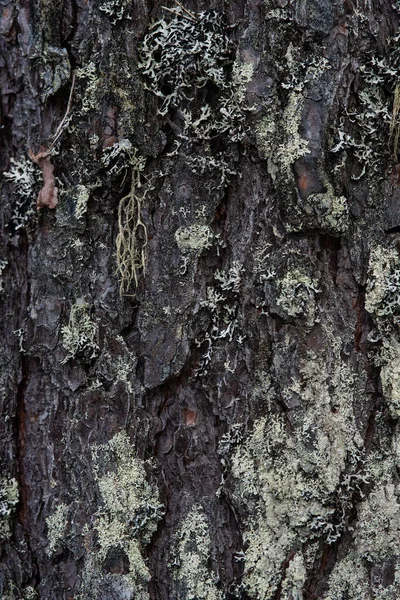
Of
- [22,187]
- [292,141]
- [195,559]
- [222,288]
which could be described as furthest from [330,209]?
[195,559]

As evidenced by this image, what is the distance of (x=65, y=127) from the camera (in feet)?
5.12

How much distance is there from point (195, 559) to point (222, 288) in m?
0.64

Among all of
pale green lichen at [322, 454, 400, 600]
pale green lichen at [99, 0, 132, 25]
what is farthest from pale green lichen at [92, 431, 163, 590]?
pale green lichen at [99, 0, 132, 25]

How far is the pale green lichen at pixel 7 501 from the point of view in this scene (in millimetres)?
1633

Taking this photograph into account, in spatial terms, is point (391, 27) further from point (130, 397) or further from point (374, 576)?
point (374, 576)

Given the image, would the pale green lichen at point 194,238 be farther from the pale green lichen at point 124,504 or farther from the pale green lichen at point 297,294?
the pale green lichen at point 124,504

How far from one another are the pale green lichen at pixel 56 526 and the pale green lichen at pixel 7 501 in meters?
0.10

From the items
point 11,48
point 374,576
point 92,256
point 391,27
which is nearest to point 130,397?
point 92,256

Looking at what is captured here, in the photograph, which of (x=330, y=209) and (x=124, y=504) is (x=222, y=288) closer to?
(x=330, y=209)

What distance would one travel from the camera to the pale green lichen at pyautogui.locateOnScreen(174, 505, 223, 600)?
1513mm

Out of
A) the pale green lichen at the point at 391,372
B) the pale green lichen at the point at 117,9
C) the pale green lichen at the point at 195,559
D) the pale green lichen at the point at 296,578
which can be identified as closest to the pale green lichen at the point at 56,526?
the pale green lichen at the point at 195,559

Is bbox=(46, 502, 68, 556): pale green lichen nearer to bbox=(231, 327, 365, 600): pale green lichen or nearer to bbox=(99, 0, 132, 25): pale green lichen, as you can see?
bbox=(231, 327, 365, 600): pale green lichen

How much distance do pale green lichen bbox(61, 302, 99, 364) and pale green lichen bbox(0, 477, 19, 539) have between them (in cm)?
35

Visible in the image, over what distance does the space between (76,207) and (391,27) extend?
85 centimetres
